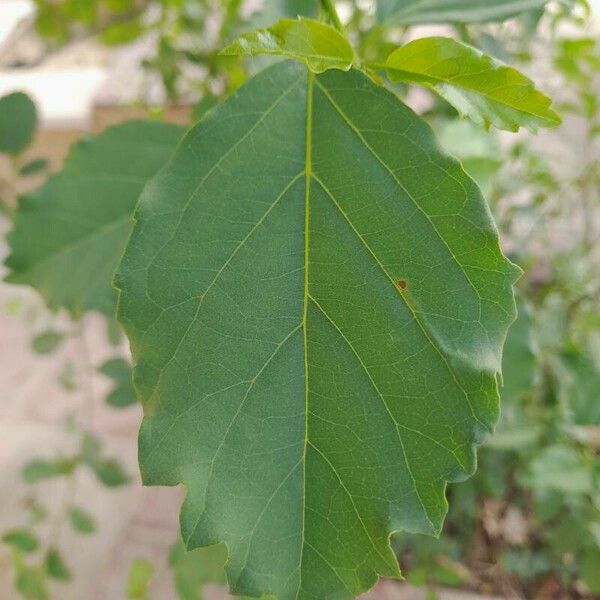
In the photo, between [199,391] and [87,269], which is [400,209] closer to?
[199,391]

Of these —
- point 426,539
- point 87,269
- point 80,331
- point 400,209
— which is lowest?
point 426,539

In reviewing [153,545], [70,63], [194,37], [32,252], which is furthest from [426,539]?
→ [70,63]

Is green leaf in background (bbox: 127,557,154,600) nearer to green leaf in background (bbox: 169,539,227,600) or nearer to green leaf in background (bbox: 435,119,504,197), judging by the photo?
green leaf in background (bbox: 169,539,227,600)

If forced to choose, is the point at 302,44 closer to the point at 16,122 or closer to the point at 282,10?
the point at 282,10

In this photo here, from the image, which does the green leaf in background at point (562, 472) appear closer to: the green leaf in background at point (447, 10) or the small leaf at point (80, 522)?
the green leaf in background at point (447, 10)

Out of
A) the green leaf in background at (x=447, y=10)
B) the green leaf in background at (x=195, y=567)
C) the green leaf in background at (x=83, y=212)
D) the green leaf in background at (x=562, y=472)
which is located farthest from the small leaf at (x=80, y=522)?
the green leaf in background at (x=447, y=10)

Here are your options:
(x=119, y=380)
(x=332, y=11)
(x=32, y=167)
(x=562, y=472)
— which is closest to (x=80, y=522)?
(x=119, y=380)
